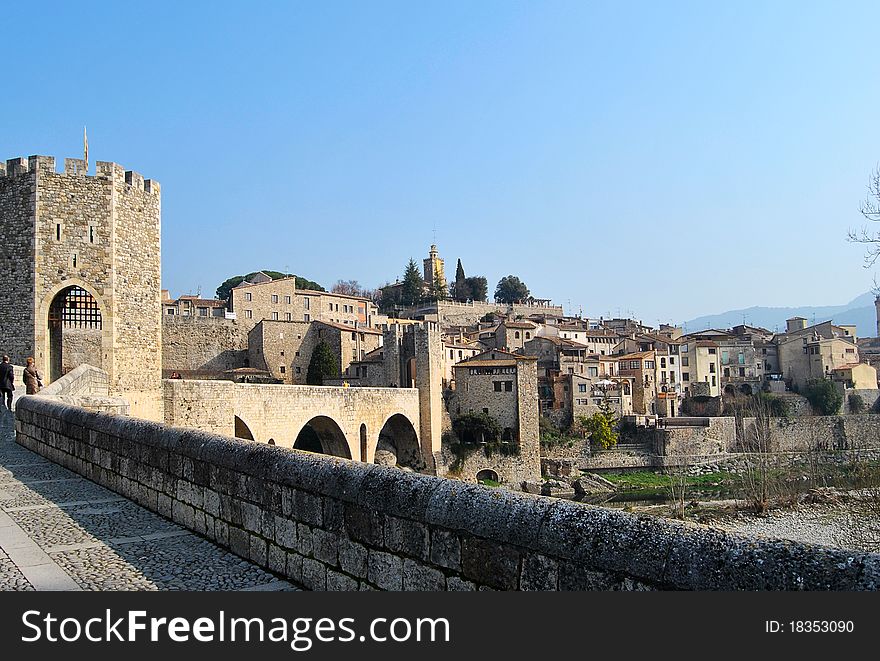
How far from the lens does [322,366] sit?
65.6 m

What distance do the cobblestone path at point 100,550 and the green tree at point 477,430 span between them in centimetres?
5031

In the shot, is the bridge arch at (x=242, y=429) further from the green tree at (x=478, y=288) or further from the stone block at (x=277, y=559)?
the green tree at (x=478, y=288)

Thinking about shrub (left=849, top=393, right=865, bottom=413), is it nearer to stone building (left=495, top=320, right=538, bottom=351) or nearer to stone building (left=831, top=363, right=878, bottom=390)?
stone building (left=831, top=363, right=878, bottom=390)

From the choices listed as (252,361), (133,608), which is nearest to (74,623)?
(133,608)

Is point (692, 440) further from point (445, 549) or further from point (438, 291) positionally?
point (445, 549)

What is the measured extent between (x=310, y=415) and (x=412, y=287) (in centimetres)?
8093

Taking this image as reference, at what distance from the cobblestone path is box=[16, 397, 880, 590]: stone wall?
200 millimetres

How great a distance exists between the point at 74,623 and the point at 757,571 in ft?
11.3

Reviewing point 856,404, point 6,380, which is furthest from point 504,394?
point 6,380

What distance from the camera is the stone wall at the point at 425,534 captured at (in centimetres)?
294

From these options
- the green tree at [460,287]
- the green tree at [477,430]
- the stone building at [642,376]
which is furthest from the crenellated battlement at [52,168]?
the green tree at [460,287]

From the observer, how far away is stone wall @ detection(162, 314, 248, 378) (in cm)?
6481

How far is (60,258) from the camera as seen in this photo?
Answer: 21484 mm

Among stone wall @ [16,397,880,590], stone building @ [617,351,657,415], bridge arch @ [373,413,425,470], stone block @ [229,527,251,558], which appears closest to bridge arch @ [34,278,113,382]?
stone wall @ [16,397,880,590]
